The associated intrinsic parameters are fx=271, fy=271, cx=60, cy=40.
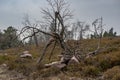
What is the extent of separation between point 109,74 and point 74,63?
3.27m

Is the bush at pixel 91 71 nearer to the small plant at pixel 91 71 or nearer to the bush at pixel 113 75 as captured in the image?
the small plant at pixel 91 71

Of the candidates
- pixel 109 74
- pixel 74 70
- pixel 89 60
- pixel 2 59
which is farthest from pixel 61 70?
pixel 2 59

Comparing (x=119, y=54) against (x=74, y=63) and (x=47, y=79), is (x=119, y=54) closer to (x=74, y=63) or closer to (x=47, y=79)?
(x=74, y=63)

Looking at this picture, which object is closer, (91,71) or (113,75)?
(113,75)

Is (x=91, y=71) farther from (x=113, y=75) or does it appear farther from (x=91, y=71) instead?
(x=113, y=75)

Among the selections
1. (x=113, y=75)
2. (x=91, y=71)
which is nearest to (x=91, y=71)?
(x=91, y=71)

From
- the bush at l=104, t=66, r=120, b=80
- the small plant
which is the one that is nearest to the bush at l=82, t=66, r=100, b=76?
the small plant

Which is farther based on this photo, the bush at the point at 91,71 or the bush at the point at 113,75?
the bush at the point at 91,71

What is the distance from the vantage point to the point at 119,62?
15.8 metres

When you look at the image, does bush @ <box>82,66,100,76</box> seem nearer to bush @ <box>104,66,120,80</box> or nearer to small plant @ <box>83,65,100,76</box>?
small plant @ <box>83,65,100,76</box>

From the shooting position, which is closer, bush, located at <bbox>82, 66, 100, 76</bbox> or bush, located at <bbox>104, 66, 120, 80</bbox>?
bush, located at <bbox>104, 66, 120, 80</bbox>

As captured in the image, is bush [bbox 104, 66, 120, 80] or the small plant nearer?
bush [bbox 104, 66, 120, 80]

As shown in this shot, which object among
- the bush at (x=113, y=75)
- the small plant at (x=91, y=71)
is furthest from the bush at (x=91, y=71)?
the bush at (x=113, y=75)

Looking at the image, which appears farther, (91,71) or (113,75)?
(91,71)
